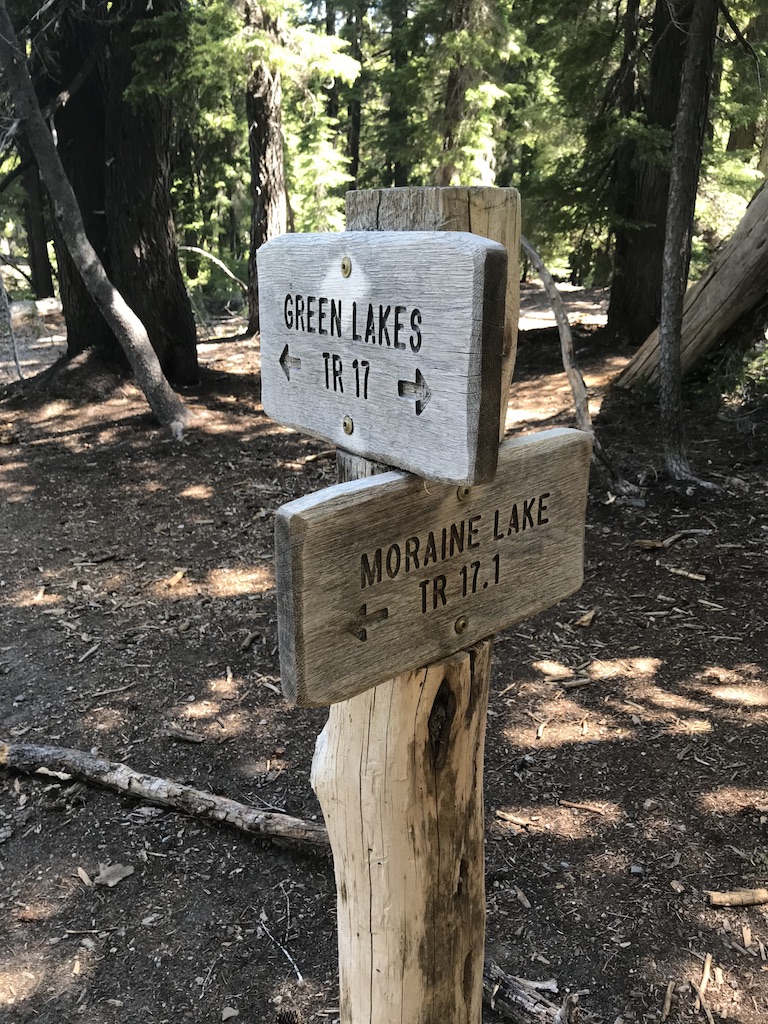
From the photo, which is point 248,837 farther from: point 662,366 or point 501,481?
point 662,366

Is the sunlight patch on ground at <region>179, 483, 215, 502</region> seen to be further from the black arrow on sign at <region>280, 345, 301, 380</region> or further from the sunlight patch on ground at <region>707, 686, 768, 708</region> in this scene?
the black arrow on sign at <region>280, 345, 301, 380</region>

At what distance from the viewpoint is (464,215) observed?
1383mm

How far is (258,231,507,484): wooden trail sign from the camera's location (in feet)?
3.95

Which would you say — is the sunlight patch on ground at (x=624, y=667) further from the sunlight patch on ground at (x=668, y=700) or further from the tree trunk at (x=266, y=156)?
the tree trunk at (x=266, y=156)

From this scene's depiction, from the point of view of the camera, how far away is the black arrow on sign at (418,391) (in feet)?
4.25

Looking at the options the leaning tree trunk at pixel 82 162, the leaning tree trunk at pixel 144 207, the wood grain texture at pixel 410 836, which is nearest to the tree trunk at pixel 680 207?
the wood grain texture at pixel 410 836

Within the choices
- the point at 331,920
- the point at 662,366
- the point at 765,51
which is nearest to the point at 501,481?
the point at 331,920

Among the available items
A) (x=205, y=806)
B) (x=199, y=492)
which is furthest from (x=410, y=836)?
(x=199, y=492)

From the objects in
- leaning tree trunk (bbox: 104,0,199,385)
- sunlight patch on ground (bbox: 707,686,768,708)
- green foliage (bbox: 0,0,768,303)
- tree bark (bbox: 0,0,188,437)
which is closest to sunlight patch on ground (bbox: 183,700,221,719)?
sunlight patch on ground (bbox: 707,686,768,708)

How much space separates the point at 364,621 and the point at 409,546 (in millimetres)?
151

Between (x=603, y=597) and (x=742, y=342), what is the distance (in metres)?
3.87

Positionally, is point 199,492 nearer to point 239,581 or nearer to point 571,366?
point 239,581

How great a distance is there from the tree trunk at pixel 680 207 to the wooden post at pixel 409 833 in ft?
15.6

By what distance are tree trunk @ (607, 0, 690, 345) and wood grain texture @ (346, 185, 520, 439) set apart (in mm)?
7075
